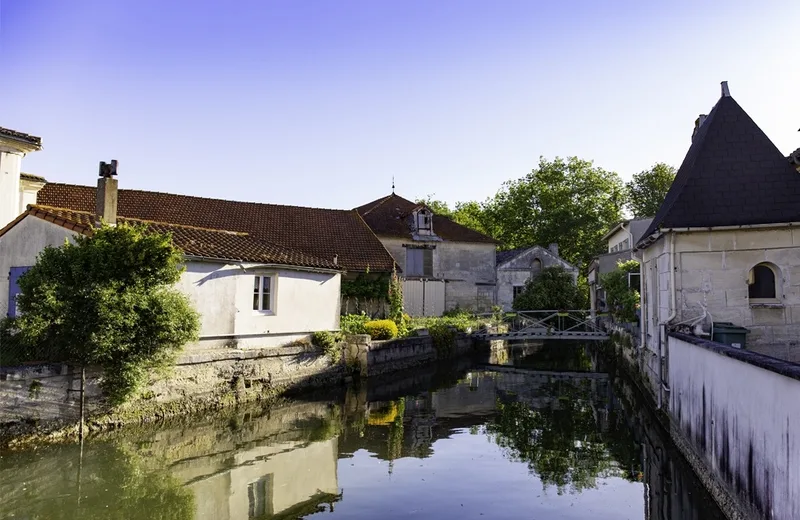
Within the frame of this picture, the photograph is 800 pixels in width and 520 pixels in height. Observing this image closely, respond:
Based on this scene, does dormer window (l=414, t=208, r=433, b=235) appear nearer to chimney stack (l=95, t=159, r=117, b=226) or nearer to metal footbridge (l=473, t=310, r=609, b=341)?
metal footbridge (l=473, t=310, r=609, b=341)

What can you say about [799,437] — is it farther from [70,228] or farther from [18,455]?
[70,228]

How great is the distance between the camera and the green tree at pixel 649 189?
52.4m

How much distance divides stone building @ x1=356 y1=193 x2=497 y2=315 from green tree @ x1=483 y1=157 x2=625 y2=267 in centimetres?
1471

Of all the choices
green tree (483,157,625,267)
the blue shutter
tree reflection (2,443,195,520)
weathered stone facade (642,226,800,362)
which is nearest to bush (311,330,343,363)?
the blue shutter

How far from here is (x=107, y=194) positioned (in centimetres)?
1453

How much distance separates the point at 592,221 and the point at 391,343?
33.4m

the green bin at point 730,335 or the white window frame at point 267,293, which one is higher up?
the white window frame at point 267,293

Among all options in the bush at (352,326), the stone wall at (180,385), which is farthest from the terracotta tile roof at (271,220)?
the stone wall at (180,385)

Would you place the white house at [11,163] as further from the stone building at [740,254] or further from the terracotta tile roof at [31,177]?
the stone building at [740,254]

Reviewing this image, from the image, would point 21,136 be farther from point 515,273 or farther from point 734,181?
point 515,273

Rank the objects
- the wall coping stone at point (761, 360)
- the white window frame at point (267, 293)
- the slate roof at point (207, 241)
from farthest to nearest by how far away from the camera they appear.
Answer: the white window frame at point (267, 293)
the slate roof at point (207, 241)
the wall coping stone at point (761, 360)

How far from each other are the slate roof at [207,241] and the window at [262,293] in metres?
0.66

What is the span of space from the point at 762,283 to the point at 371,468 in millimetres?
9247

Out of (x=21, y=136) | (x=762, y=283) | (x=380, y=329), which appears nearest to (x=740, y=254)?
(x=762, y=283)
